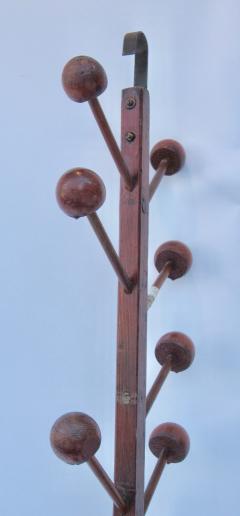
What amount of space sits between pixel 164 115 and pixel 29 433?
43 centimetres

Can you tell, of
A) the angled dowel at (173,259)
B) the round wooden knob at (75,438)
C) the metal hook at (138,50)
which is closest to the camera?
the round wooden knob at (75,438)

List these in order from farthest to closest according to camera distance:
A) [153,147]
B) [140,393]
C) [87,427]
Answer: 1. [153,147]
2. [140,393]
3. [87,427]

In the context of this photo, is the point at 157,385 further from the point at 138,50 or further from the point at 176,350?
the point at 138,50

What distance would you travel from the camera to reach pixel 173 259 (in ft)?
2.15

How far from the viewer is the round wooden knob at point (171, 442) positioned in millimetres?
594

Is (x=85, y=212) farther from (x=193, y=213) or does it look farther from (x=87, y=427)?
(x=193, y=213)

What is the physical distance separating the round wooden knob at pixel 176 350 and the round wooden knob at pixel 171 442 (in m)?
0.07

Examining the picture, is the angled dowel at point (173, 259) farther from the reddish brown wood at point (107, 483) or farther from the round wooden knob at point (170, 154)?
the reddish brown wood at point (107, 483)

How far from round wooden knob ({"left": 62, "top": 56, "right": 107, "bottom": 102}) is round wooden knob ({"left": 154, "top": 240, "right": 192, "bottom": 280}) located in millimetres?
245

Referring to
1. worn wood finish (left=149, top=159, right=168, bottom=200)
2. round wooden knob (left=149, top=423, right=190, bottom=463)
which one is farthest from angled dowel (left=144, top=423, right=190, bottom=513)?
worn wood finish (left=149, top=159, right=168, bottom=200)

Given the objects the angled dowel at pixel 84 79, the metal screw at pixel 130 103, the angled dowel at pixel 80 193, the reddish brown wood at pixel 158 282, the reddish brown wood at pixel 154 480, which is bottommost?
the reddish brown wood at pixel 154 480

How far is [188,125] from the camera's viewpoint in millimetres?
688

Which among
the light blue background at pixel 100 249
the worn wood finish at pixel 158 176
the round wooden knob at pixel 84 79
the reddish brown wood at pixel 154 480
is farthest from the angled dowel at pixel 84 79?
the reddish brown wood at pixel 154 480

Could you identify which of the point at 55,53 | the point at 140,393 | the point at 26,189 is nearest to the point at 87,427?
the point at 140,393
